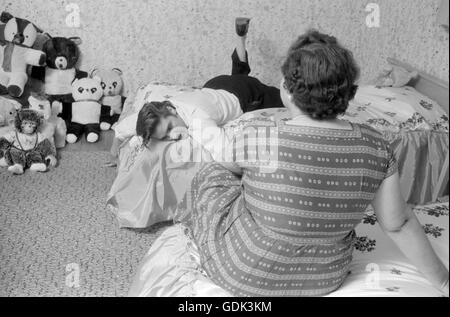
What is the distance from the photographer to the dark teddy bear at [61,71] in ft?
6.08

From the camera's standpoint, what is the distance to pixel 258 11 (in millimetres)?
1745

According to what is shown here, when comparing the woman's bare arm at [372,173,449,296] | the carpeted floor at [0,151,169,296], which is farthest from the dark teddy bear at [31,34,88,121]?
the woman's bare arm at [372,173,449,296]

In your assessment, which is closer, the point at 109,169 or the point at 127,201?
the point at 127,201

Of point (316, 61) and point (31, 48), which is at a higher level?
point (316, 61)

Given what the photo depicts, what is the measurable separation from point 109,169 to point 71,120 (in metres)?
0.33

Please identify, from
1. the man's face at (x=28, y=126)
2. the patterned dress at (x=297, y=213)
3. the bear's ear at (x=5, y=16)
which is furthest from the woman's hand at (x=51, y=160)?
the patterned dress at (x=297, y=213)

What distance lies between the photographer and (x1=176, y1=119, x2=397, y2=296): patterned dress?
741mm

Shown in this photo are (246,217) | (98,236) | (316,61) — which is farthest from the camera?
→ (98,236)

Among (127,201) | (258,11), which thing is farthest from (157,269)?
(258,11)

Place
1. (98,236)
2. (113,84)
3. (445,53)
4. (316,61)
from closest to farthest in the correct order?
(445,53), (316,61), (98,236), (113,84)

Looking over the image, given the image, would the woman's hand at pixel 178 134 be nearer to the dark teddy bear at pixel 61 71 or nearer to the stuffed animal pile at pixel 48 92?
the stuffed animal pile at pixel 48 92

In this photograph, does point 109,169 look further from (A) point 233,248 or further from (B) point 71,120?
(A) point 233,248

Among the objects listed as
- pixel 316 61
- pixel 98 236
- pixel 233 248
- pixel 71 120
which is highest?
pixel 316 61

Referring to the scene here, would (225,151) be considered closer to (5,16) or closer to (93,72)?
(93,72)
